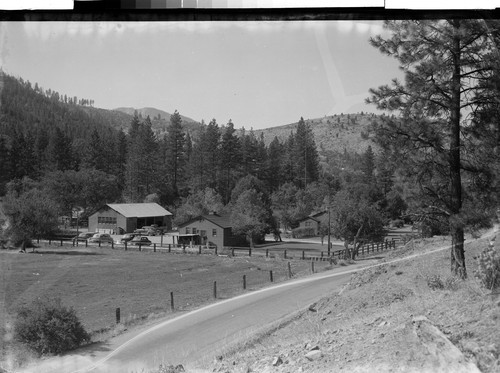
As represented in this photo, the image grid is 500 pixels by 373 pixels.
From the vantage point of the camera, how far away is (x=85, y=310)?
2.39 metres

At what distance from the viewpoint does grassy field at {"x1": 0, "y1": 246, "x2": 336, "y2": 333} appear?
7.54ft

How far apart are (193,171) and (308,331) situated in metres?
1.19

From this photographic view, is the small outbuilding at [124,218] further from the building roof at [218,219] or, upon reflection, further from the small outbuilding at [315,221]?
the small outbuilding at [315,221]

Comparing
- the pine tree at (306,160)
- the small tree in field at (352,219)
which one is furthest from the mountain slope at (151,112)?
the small tree in field at (352,219)

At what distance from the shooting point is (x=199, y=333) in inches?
95.3

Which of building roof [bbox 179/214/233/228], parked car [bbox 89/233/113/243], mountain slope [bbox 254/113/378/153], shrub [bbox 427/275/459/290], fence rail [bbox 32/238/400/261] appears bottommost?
shrub [bbox 427/275/459/290]

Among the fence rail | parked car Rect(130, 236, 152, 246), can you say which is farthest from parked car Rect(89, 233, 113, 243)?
parked car Rect(130, 236, 152, 246)

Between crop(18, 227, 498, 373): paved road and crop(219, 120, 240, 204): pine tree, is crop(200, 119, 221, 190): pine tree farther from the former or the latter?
crop(18, 227, 498, 373): paved road

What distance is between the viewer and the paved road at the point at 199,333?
2270 mm

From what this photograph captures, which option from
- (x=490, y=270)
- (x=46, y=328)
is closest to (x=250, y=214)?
(x=46, y=328)

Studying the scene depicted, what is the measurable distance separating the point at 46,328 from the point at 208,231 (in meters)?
0.97

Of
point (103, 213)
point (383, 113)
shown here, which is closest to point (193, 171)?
point (103, 213)

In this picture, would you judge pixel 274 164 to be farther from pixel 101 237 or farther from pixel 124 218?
pixel 101 237

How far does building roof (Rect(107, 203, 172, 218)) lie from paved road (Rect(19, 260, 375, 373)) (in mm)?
619
